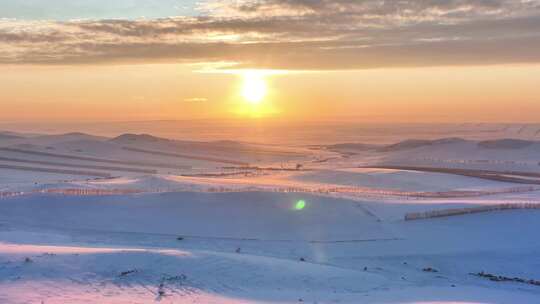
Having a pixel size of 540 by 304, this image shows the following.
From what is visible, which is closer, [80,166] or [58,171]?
[58,171]

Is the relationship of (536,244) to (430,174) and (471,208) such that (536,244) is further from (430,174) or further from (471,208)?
(430,174)

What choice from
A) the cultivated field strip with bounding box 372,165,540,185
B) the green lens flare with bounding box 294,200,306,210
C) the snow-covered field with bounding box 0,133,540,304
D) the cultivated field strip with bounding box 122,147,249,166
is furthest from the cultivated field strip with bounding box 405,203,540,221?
the cultivated field strip with bounding box 122,147,249,166

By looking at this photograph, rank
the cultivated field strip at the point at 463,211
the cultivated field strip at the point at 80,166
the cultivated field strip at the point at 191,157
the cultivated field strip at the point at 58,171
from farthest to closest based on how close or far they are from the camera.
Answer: the cultivated field strip at the point at 191,157 → the cultivated field strip at the point at 80,166 → the cultivated field strip at the point at 58,171 → the cultivated field strip at the point at 463,211

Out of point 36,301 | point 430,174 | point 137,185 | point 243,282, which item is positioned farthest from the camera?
Answer: point 430,174

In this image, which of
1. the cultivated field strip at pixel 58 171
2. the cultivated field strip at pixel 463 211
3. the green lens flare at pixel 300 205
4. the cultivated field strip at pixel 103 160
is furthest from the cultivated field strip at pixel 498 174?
the cultivated field strip at pixel 58 171

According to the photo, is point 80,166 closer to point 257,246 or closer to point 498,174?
point 498,174

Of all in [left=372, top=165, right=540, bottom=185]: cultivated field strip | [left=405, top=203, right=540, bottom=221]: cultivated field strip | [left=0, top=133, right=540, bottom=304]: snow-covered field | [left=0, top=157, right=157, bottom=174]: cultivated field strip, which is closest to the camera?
[left=0, top=133, right=540, bottom=304]: snow-covered field

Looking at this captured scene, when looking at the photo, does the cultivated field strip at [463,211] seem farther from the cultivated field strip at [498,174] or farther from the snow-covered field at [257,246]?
the cultivated field strip at [498,174]

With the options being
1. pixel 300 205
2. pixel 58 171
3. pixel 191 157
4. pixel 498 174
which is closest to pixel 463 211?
pixel 300 205

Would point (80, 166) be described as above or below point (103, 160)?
below

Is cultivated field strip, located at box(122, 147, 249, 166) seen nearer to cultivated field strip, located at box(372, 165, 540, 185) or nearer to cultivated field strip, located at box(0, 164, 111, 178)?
cultivated field strip, located at box(0, 164, 111, 178)

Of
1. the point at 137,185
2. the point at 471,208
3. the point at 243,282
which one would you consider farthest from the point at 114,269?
the point at 137,185
